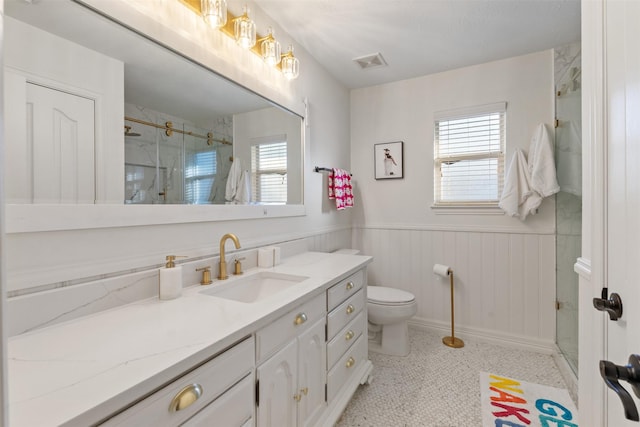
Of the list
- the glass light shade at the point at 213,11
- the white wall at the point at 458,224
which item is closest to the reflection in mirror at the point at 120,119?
the glass light shade at the point at 213,11

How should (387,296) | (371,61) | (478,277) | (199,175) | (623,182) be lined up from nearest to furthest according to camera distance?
(623,182)
(199,175)
(387,296)
(371,61)
(478,277)

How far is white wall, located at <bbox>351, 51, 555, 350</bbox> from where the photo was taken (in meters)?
2.35

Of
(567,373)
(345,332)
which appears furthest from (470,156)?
(345,332)

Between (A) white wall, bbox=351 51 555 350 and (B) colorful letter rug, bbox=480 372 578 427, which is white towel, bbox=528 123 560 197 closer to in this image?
(A) white wall, bbox=351 51 555 350

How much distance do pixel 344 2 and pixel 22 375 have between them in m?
2.14

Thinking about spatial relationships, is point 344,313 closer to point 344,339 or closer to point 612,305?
point 344,339

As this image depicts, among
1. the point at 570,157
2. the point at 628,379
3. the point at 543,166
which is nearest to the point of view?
the point at 628,379

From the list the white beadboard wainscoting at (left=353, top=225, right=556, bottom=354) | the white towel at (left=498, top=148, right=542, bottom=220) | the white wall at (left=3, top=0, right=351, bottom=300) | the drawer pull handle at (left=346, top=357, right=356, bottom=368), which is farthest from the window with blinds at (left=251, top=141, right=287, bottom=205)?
the white towel at (left=498, top=148, right=542, bottom=220)

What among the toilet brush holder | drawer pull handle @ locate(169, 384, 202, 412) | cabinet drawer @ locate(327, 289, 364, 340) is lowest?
the toilet brush holder

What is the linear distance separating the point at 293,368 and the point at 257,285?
51 cm

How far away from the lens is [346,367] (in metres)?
1.65

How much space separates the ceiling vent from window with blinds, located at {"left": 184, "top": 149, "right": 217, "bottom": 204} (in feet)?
5.27

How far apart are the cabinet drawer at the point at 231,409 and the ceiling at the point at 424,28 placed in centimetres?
201

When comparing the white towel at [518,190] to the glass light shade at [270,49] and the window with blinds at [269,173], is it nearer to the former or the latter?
the window with blinds at [269,173]
